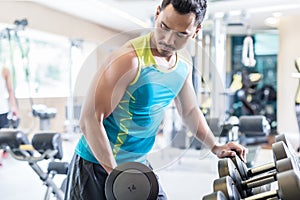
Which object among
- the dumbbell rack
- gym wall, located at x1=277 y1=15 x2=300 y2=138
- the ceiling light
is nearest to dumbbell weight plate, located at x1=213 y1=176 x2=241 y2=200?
the dumbbell rack

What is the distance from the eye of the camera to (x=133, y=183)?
77cm

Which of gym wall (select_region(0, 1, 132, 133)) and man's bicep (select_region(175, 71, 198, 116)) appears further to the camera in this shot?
gym wall (select_region(0, 1, 132, 133))

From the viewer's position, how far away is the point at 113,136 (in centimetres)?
107

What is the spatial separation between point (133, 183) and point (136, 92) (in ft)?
0.98

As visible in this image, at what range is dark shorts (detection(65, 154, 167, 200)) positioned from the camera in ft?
3.92

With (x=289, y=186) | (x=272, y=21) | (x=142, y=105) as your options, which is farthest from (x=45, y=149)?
(x=272, y=21)

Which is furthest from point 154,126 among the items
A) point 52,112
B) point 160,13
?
point 52,112

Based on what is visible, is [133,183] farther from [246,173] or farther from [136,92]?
[246,173]

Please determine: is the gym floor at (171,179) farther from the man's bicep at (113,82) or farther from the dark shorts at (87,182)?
the man's bicep at (113,82)

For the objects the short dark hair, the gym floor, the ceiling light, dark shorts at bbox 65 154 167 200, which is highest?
the ceiling light

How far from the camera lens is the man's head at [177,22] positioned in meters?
0.85

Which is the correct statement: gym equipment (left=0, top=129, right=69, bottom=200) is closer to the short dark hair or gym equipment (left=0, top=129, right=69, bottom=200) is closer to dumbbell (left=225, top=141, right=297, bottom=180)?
dumbbell (left=225, top=141, right=297, bottom=180)

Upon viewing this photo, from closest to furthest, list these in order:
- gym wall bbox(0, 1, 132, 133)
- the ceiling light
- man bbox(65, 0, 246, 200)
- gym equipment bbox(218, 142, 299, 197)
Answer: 1. man bbox(65, 0, 246, 200)
2. gym equipment bbox(218, 142, 299, 197)
3. gym wall bbox(0, 1, 132, 133)
4. the ceiling light

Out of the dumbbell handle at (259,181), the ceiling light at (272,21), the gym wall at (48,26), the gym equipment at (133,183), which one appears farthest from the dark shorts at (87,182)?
the ceiling light at (272,21)
